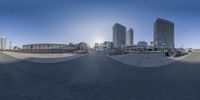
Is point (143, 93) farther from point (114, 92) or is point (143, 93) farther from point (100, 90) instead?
point (100, 90)

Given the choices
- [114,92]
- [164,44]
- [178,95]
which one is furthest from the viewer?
[164,44]

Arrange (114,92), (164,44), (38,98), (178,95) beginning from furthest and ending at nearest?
(164,44), (114,92), (178,95), (38,98)

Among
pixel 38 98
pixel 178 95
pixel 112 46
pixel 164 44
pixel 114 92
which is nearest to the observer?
pixel 38 98

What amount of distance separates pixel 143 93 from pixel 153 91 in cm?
50

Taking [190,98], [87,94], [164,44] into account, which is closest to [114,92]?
[87,94]

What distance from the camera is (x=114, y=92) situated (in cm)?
707

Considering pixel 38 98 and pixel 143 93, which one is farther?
pixel 143 93

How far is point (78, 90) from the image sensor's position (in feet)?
24.1

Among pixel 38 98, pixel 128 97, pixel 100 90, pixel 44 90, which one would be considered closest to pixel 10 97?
pixel 38 98

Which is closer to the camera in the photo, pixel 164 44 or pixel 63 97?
pixel 63 97

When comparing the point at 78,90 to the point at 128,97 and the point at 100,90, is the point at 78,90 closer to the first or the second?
the point at 100,90

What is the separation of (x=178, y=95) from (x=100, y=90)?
253 cm

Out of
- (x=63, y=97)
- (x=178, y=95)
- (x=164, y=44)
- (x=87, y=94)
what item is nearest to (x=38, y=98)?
(x=63, y=97)

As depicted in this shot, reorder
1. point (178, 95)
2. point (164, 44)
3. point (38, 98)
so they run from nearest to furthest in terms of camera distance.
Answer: point (38, 98)
point (178, 95)
point (164, 44)
